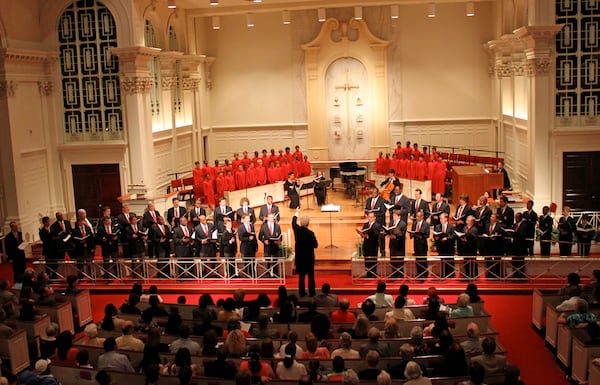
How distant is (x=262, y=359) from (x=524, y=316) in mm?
7140

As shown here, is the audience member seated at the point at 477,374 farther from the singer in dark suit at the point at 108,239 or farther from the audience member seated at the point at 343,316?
the singer in dark suit at the point at 108,239

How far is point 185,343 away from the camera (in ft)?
34.7

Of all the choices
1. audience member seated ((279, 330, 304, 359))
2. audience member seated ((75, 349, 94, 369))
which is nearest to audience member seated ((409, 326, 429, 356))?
audience member seated ((279, 330, 304, 359))

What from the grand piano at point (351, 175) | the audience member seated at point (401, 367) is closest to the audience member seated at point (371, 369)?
the audience member seated at point (401, 367)

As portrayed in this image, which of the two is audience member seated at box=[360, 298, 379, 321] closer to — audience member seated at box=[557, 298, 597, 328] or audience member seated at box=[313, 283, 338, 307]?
audience member seated at box=[313, 283, 338, 307]

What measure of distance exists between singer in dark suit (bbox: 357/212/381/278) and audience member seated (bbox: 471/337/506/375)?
6.86 m

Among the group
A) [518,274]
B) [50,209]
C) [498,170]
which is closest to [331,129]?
[498,170]

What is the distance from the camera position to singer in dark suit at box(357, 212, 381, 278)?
16812mm

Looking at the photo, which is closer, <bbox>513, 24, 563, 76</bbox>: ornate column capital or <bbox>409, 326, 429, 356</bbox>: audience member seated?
<bbox>409, 326, 429, 356</bbox>: audience member seated

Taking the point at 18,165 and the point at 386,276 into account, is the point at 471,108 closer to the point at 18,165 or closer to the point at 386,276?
the point at 386,276

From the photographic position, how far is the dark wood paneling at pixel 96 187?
23.3 m

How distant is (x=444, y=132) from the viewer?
30016 mm

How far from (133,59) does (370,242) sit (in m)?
10.6

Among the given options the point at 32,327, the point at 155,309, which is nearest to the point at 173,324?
the point at 155,309
